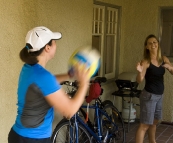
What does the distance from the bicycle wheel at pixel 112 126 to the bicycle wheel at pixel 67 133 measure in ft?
1.37

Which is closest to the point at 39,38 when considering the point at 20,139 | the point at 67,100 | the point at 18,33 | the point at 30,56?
the point at 30,56

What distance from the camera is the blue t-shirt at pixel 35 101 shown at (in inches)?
83.2

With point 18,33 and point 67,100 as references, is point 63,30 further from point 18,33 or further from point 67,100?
point 67,100

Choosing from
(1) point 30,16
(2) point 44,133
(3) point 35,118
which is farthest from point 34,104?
(1) point 30,16

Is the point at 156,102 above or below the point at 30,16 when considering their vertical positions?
below

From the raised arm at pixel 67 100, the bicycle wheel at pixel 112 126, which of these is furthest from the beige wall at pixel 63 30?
the raised arm at pixel 67 100

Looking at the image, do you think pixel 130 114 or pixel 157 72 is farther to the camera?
pixel 130 114

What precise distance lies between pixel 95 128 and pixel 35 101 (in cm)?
241

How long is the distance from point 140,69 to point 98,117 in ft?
3.26

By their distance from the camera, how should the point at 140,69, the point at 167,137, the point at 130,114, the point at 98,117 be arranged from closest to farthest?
1. the point at 140,69
2. the point at 98,117
3. the point at 167,137
4. the point at 130,114

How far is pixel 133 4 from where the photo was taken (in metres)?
6.34

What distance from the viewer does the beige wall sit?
3428 millimetres

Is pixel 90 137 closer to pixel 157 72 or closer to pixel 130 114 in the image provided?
pixel 157 72

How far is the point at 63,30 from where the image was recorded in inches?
175
